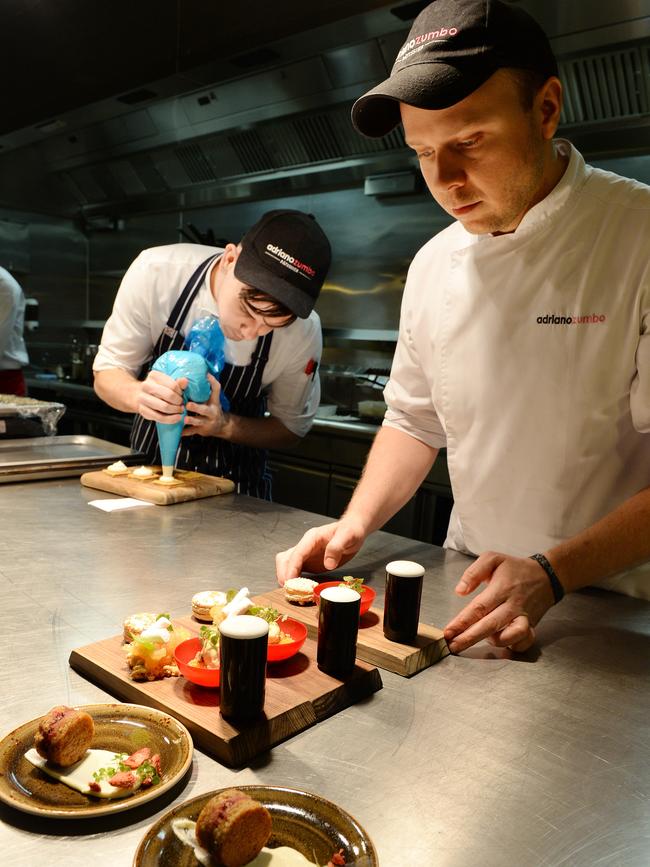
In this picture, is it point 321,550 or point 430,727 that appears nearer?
point 430,727

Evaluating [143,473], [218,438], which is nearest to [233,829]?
[143,473]

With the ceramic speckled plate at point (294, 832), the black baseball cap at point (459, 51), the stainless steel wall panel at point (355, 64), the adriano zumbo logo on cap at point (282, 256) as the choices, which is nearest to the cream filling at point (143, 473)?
the adriano zumbo logo on cap at point (282, 256)

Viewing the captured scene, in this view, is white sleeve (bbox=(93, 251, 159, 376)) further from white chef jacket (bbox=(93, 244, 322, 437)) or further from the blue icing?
the blue icing

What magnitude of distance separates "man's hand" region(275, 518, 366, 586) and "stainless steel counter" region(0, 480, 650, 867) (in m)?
0.08

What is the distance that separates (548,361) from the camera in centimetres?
144

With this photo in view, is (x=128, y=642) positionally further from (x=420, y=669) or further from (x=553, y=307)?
(x=553, y=307)

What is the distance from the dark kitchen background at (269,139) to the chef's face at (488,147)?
2.00m

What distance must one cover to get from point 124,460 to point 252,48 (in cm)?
217

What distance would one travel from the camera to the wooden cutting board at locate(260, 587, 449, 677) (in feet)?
3.65

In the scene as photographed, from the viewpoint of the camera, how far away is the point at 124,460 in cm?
246

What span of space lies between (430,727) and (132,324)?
1.91 meters

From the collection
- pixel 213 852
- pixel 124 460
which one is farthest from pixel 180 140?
pixel 213 852

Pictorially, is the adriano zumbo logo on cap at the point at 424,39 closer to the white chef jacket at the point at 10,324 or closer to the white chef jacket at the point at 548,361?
the white chef jacket at the point at 548,361

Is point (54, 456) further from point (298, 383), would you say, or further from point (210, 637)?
point (210, 637)
